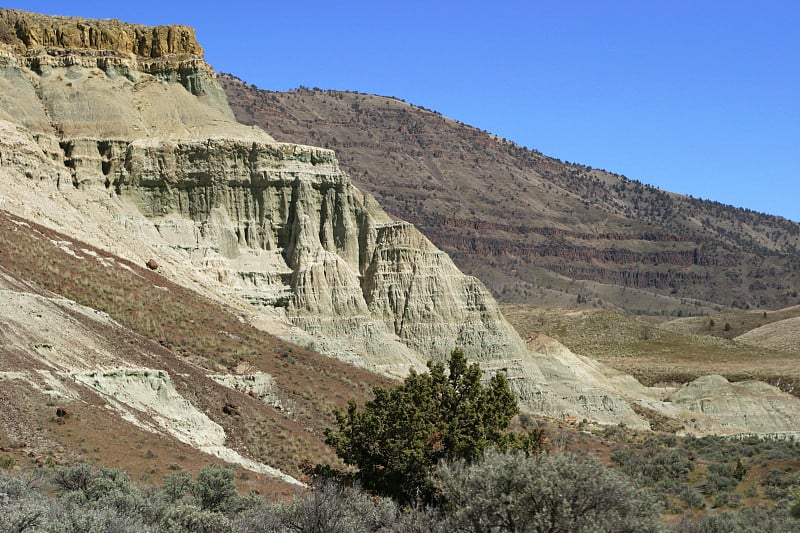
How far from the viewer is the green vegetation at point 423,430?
29203 millimetres

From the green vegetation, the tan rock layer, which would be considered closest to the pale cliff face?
the tan rock layer

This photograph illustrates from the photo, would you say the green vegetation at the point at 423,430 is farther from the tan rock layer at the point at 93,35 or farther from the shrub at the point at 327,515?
the tan rock layer at the point at 93,35

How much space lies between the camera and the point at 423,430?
2948cm

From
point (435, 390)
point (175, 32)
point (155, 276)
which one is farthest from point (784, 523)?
point (175, 32)

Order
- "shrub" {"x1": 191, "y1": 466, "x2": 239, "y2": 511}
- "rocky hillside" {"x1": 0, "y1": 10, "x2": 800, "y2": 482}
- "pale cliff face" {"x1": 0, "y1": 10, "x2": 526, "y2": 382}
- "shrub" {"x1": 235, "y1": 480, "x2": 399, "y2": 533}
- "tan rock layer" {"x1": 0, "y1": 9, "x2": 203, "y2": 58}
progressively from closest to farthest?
1. "shrub" {"x1": 235, "y1": 480, "x2": 399, "y2": 533}
2. "shrub" {"x1": 191, "y1": 466, "x2": 239, "y2": 511}
3. "rocky hillside" {"x1": 0, "y1": 10, "x2": 800, "y2": 482}
4. "pale cliff face" {"x1": 0, "y1": 10, "x2": 526, "y2": 382}
5. "tan rock layer" {"x1": 0, "y1": 9, "x2": 203, "y2": 58}

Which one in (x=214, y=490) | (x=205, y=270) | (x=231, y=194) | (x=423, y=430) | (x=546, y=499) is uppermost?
(x=231, y=194)

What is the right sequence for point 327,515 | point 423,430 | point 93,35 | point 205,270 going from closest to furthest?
point 327,515, point 423,430, point 205,270, point 93,35

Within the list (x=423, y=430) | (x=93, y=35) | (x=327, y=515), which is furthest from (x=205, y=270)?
(x=327, y=515)

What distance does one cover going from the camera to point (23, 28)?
67.2m

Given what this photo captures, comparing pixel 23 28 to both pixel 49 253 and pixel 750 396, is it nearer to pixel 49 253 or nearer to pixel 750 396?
pixel 49 253

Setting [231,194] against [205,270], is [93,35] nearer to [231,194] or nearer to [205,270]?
[231,194]

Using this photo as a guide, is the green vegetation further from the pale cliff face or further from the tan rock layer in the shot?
the tan rock layer

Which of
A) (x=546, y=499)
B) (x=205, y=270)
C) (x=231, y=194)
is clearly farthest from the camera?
(x=231, y=194)

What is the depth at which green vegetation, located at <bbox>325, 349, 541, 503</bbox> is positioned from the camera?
29203mm
